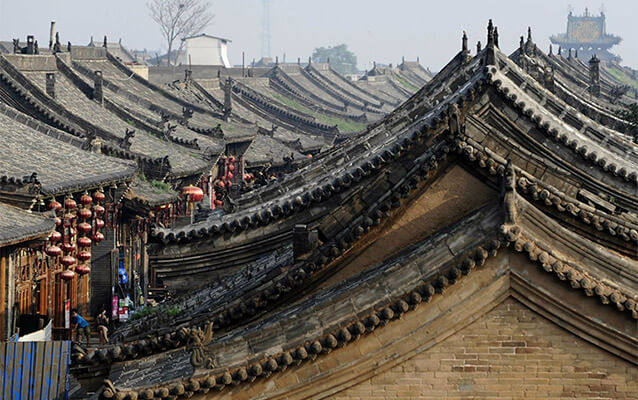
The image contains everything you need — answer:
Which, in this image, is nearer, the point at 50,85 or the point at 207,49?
the point at 50,85

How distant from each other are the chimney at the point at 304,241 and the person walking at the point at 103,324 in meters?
15.1

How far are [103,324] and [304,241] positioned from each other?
59.9 ft

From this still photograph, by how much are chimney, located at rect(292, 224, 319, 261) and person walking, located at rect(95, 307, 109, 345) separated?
15140 millimetres

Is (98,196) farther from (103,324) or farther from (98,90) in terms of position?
(98,90)

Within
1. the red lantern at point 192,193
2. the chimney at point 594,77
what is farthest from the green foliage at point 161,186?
the chimney at point 594,77

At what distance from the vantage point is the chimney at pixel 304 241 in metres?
15.7

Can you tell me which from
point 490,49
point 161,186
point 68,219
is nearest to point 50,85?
point 161,186

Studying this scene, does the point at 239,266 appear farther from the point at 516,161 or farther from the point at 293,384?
the point at 293,384

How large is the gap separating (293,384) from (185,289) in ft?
30.0

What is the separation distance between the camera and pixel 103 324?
108 feet

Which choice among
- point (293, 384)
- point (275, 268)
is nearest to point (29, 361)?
point (275, 268)

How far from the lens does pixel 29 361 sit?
16.0 meters

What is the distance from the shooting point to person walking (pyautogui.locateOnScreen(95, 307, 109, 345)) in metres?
30.2

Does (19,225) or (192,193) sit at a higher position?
(19,225)
